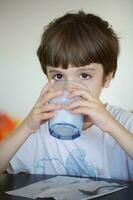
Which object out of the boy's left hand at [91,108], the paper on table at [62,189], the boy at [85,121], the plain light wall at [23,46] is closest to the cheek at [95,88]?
the boy at [85,121]

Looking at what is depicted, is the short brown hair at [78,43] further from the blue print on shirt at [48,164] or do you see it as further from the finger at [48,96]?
the blue print on shirt at [48,164]

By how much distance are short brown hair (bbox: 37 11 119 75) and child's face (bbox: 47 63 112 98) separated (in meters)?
0.01

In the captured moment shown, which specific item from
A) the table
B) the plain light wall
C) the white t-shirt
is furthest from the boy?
the plain light wall

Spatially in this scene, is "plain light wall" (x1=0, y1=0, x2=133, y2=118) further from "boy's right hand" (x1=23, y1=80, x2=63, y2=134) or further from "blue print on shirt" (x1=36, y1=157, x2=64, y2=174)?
"boy's right hand" (x1=23, y1=80, x2=63, y2=134)

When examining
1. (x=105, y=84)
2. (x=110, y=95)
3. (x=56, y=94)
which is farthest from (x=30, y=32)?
(x=56, y=94)

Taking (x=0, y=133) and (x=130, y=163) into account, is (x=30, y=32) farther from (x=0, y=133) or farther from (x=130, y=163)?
(x=130, y=163)

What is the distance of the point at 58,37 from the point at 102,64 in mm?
142

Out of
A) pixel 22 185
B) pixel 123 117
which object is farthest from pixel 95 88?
pixel 22 185

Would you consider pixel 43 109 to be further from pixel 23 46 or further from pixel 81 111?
pixel 23 46

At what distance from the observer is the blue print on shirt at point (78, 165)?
968mm

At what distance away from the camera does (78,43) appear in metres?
0.93

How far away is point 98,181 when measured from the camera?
789 mm

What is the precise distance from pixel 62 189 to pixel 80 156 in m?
0.31

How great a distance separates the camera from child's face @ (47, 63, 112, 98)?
2.91 ft
